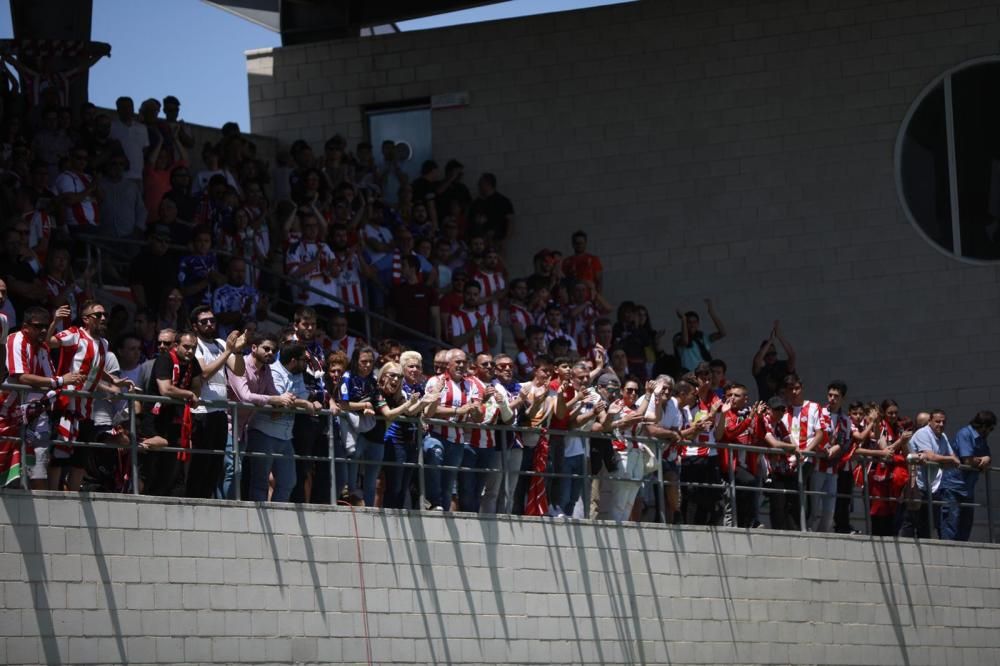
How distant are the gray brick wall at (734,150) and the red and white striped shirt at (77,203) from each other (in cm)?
728

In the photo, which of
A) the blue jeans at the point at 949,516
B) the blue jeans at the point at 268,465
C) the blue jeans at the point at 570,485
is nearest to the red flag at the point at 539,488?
the blue jeans at the point at 570,485

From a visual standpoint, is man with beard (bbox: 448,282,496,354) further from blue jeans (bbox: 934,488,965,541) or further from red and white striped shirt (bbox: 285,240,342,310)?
blue jeans (bbox: 934,488,965,541)

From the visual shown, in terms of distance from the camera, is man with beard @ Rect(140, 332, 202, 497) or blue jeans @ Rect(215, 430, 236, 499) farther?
blue jeans @ Rect(215, 430, 236, 499)

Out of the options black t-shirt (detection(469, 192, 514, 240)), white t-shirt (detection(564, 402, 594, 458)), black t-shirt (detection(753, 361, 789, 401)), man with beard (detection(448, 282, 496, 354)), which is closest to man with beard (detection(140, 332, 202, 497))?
white t-shirt (detection(564, 402, 594, 458))

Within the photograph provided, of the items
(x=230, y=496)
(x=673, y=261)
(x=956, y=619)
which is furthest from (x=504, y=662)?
(x=673, y=261)

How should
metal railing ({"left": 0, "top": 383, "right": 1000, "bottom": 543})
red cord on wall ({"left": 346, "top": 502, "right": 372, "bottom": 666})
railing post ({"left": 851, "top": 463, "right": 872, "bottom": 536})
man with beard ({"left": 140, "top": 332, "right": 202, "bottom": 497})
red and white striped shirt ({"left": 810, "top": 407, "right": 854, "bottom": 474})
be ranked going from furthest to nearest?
railing post ({"left": 851, "top": 463, "right": 872, "bottom": 536}), red and white striped shirt ({"left": 810, "top": 407, "right": 854, "bottom": 474}), red cord on wall ({"left": 346, "top": 502, "right": 372, "bottom": 666}), man with beard ({"left": 140, "top": 332, "right": 202, "bottom": 497}), metal railing ({"left": 0, "top": 383, "right": 1000, "bottom": 543})

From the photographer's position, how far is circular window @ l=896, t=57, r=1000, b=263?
A: 2244 centimetres

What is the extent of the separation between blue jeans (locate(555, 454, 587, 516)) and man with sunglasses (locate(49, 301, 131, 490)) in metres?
4.45

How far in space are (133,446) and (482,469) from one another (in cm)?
342

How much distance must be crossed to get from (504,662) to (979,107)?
10752 mm

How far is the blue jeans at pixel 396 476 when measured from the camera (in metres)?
14.6

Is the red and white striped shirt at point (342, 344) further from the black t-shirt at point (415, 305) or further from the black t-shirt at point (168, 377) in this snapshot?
the black t-shirt at point (168, 377)

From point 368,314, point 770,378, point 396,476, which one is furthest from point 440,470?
point 770,378

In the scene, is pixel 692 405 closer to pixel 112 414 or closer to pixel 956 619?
pixel 956 619
